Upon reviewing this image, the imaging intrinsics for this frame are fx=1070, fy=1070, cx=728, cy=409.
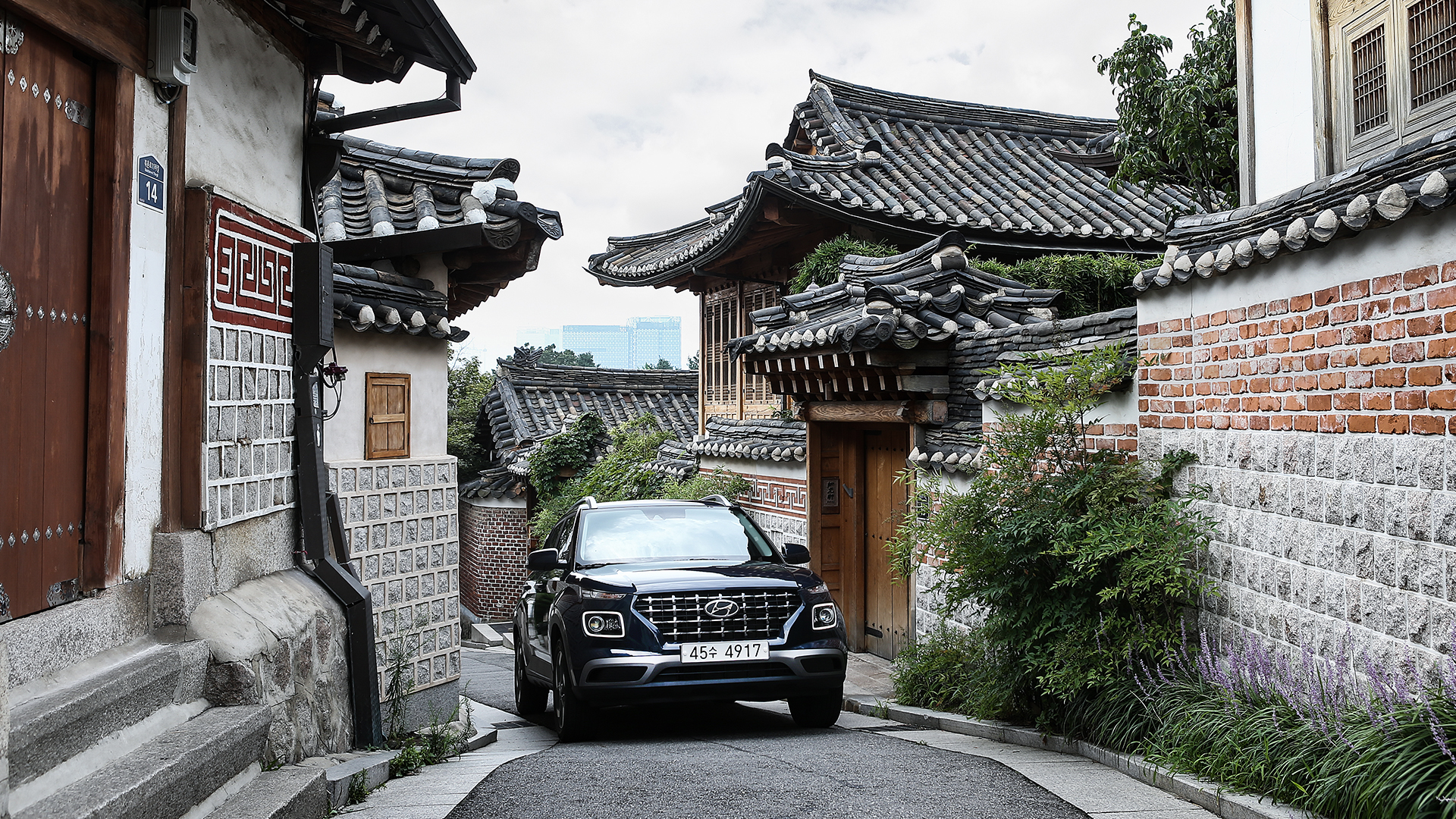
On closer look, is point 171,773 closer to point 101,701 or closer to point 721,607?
point 101,701

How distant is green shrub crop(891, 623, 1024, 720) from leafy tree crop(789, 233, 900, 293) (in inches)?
209

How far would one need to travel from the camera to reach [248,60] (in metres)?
5.93

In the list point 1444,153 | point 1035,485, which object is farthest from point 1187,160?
point 1444,153

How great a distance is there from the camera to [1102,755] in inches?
225

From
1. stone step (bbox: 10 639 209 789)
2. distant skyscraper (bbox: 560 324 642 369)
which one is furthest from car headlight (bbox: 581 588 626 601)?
distant skyscraper (bbox: 560 324 642 369)

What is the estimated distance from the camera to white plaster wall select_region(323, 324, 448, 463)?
8.30 m

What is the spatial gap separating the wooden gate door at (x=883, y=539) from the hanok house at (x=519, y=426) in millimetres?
9489

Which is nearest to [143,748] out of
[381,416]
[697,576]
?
[697,576]

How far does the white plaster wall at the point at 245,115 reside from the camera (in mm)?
5328

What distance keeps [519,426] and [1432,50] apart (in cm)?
2063

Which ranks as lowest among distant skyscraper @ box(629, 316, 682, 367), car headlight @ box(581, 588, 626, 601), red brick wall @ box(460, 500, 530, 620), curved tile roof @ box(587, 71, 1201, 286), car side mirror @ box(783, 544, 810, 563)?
red brick wall @ box(460, 500, 530, 620)

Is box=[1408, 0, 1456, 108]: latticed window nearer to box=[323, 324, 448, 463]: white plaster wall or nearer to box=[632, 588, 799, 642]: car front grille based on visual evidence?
box=[632, 588, 799, 642]: car front grille

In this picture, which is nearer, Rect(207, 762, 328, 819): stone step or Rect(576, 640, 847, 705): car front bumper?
Rect(207, 762, 328, 819): stone step

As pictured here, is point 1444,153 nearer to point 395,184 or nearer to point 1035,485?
point 1035,485
